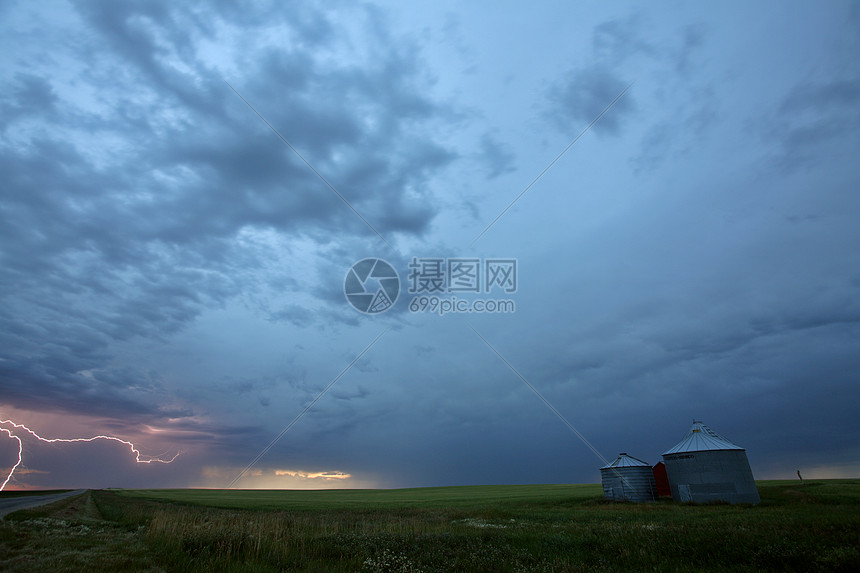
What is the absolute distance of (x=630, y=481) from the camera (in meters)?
52.4

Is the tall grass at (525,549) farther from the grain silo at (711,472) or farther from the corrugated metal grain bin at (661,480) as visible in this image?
the corrugated metal grain bin at (661,480)

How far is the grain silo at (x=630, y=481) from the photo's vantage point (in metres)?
52.0

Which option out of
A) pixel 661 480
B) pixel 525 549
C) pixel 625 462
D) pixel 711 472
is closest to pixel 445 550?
pixel 525 549

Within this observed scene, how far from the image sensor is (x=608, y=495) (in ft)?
179

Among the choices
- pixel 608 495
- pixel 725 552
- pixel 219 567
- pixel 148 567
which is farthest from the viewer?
pixel 608 495

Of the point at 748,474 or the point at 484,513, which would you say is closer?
the point at 484,513

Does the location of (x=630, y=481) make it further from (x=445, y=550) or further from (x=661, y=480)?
(x=445, y=550)

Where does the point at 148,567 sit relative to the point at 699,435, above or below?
below

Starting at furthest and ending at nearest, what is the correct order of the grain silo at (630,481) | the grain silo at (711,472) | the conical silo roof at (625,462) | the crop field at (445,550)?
the conical silo roof at (625,462) < the grain silo at (630,481) < the grain silo at (711,472) < the crop field at (445,550)

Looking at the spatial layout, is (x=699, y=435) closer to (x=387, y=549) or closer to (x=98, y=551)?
(x=387, y=549)

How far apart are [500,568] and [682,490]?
44242 millimetres

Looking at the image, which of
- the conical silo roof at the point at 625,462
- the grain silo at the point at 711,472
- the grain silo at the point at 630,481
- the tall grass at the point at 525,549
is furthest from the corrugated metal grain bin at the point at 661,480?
the tall grass at the point at 525,549

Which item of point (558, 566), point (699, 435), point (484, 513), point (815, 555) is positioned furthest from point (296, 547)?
point (699, 435)

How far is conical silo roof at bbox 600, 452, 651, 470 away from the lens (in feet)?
176
